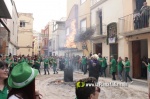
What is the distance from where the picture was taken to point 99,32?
66.7 feet

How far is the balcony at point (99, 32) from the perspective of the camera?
1904 cm

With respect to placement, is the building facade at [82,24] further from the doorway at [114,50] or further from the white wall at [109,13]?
the doorway at [114,50]

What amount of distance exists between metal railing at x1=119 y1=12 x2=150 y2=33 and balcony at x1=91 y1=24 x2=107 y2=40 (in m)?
2.65

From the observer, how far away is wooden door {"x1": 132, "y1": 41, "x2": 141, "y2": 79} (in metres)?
15.2

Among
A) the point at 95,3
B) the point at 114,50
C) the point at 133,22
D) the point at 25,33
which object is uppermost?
the point at 95,3

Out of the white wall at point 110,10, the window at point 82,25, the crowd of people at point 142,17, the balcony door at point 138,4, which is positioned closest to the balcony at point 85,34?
the window at point 82,25

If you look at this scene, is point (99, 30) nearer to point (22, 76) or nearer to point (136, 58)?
point (136, 58)

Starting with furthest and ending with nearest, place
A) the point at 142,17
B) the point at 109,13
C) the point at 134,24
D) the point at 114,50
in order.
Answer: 1. the point at 109,13
2. the point at 114,50
3. the point at 134,24
4. the point at 142,17

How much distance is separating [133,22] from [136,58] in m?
2.50

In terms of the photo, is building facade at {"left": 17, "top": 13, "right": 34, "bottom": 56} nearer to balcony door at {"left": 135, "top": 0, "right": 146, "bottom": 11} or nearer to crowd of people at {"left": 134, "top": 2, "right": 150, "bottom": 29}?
balcony door at {"left": 135, "top": 0, "right": 146, "bottom": 11}

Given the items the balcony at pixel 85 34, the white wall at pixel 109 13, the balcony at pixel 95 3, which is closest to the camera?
the white wall at pixel 109 13

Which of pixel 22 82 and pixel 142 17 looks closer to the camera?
pixel 22 82

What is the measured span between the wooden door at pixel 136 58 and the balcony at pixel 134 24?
1.09m

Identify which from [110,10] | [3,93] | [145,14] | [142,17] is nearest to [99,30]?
[110,10]
